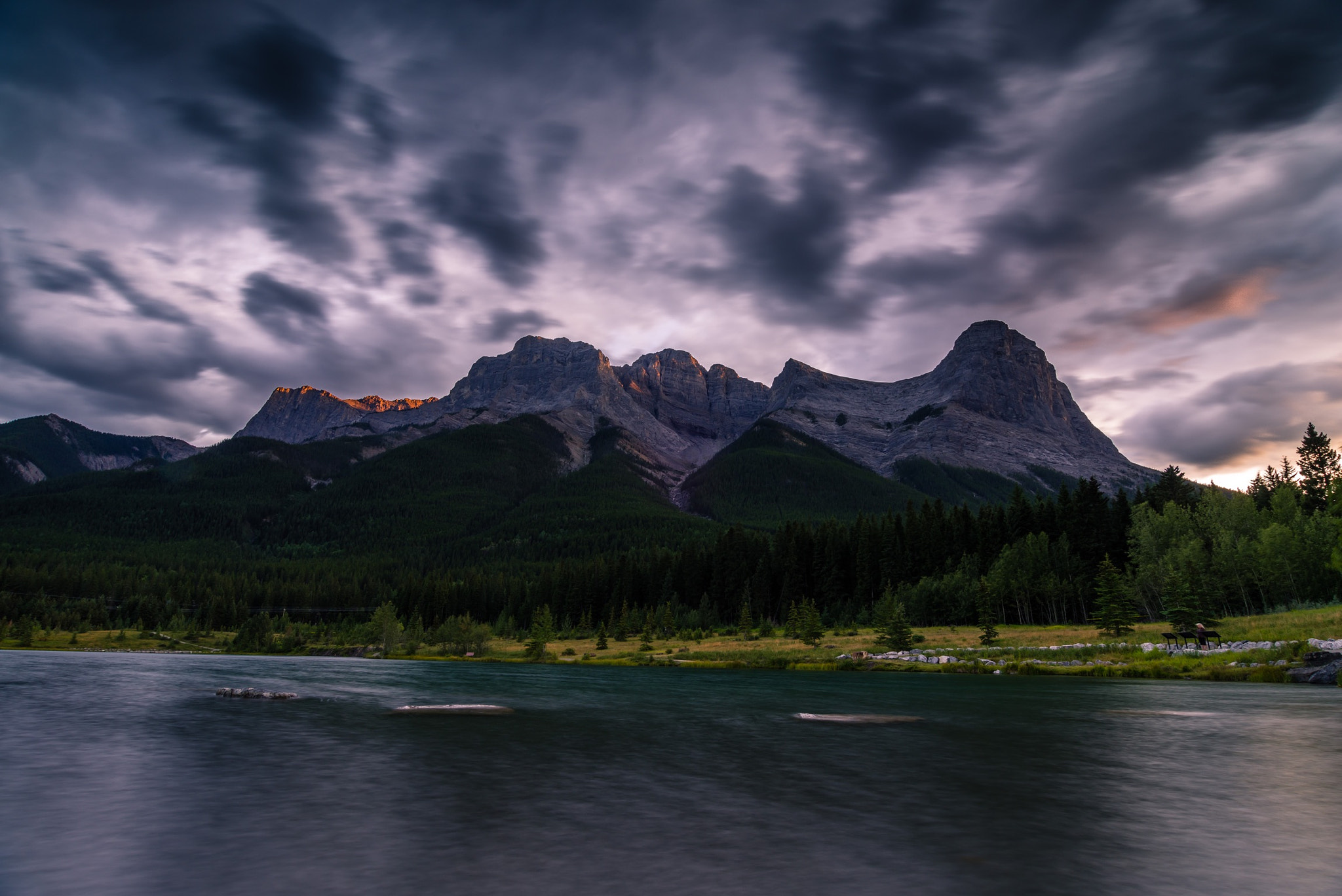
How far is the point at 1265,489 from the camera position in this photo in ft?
404

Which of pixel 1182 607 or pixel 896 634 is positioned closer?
pixel 1182 607

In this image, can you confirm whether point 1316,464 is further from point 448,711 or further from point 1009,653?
point 448,711

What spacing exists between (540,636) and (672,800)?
102476 mm

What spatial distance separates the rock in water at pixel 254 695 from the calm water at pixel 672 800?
4.65m

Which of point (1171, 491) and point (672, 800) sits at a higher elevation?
point (1171, 491)

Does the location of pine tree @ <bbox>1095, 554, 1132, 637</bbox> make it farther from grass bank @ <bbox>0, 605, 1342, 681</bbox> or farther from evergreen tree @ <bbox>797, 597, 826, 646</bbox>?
evergreen tree @ <bbox>797, 597, 826, 646</bbox>

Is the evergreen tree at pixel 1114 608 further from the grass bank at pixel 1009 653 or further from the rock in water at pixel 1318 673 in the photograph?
the rock in water at pixel 1318 673

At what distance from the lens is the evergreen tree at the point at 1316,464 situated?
4397 inches

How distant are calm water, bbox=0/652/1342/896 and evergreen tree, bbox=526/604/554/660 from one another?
227 feet

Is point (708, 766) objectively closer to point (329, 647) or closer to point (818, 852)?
point (818, 852)

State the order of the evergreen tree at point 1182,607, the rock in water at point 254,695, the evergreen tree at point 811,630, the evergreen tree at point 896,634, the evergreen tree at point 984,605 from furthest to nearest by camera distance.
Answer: the evergreen tree at point 984,605 < the evergreen tree at point 811,630 < the evergreen tree at point 896,634 < the evergreen tree at point 1182,607 < the rock in water at point 254,695

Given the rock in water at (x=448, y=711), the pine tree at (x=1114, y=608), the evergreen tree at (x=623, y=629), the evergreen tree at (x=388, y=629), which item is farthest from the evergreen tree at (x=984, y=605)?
the evergreen tree at (x=388, y=629)

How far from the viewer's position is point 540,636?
11494cm

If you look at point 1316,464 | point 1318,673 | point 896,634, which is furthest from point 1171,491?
point 1318,673
